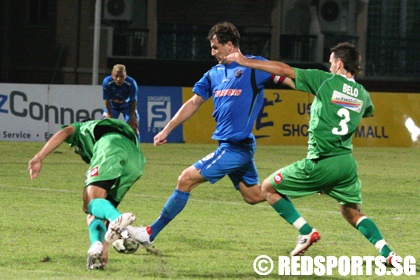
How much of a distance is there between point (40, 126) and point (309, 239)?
1778 centimetres

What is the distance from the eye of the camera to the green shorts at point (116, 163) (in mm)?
8000

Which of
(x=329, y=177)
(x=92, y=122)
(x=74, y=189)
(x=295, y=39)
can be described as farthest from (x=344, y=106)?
(x=295, y=39)

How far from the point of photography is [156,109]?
87.3ft

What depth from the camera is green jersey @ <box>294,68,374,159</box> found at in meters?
8.43

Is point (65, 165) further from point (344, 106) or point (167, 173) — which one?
point (344, 106)

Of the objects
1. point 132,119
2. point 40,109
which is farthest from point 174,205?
point 40,109

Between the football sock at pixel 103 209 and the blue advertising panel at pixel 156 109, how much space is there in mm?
18460

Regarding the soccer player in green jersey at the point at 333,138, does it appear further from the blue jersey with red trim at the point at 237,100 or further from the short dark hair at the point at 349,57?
the blue jersey with red trim at the point at 237,100

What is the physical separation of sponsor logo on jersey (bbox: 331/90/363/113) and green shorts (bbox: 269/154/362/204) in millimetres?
420

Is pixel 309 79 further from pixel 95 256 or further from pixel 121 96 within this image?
pixel 121 96

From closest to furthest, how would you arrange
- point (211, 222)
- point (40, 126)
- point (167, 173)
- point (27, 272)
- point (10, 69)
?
point (27, 272)
point (211, 222)
point (167, 173)
point (40, 126)
point (10, 69)

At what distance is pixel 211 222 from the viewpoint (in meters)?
11.6

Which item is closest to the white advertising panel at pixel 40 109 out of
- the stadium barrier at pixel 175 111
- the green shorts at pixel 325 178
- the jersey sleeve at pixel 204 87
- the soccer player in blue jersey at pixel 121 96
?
the stadium barrier at pixel 175 111

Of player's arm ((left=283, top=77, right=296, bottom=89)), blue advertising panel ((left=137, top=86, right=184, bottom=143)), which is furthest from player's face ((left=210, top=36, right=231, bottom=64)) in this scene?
blue advertising panel ((left=137, top=86, right=184, bottom=143))
